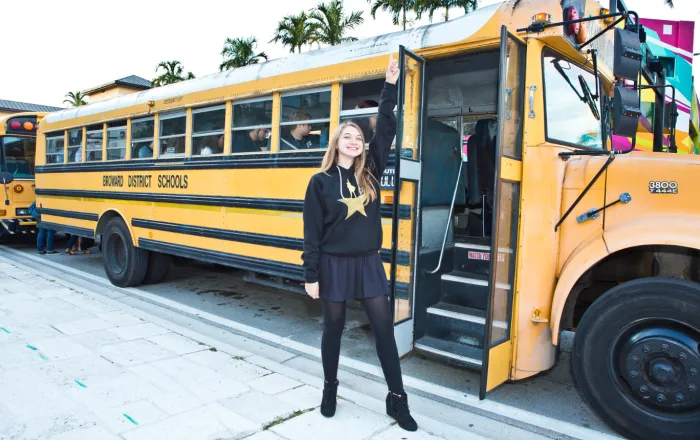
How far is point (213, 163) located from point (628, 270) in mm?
3535

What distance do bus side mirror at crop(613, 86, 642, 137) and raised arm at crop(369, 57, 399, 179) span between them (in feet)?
3.58

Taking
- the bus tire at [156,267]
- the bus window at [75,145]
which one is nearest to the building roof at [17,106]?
the bus window at [75,145]

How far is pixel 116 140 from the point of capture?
618 cm

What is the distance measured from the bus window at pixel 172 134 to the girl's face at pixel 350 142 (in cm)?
299

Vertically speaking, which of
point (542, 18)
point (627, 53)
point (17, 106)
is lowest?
point (627, 53)

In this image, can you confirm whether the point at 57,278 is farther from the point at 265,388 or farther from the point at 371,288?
the point at 371,288

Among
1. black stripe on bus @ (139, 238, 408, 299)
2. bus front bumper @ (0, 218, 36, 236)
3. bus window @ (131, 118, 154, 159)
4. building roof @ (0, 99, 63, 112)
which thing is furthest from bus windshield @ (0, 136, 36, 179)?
building roof @ (0, 99, 63, 112)

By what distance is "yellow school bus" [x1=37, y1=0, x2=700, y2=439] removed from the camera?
8.33 ft

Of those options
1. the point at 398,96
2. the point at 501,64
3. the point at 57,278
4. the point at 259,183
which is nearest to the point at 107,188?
the point at 57,278

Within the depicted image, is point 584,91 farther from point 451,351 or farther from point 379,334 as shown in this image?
point 379,334

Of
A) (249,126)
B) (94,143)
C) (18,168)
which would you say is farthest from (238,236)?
(18,168)

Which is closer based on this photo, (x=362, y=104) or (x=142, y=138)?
(x=362, y=104)

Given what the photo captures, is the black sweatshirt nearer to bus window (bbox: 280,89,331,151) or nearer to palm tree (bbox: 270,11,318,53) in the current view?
bus window (bbox: 280,89,331,151)

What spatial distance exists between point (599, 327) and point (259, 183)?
9.31 ft
